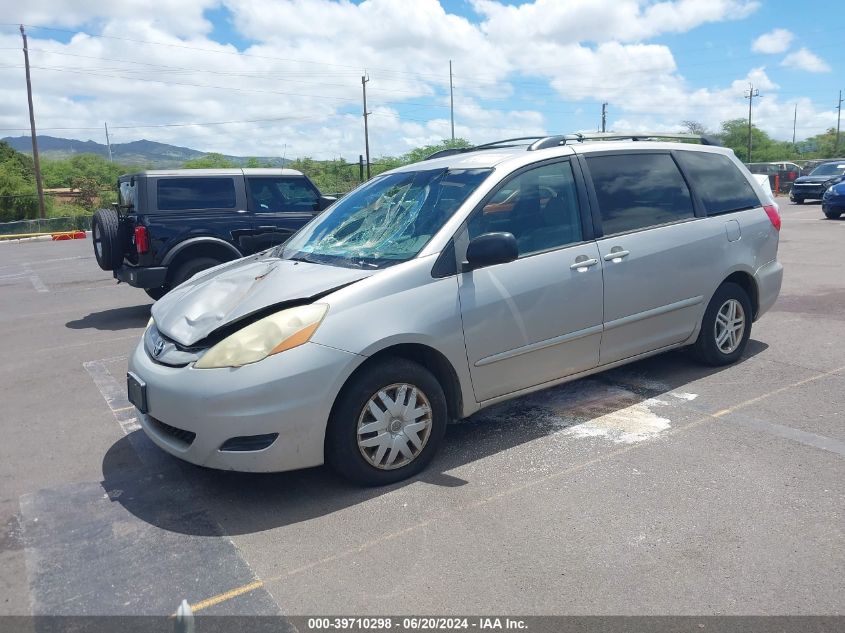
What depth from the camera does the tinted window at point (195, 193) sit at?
29.1 feet

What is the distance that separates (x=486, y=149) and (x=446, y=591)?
338 centimetres

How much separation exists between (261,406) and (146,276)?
5.64 metres

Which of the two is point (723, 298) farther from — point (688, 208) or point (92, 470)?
point (92, 470)

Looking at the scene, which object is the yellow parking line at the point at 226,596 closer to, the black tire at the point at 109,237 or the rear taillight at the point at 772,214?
the rear taillight at the point at 772,214

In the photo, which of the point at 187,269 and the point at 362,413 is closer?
the point at 362,413

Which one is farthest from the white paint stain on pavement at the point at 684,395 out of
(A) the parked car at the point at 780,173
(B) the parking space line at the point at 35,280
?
(A) the parked car at the point at 780,173

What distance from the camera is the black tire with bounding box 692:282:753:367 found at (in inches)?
217

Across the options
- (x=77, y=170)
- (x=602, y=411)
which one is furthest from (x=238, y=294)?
(x=77, y=170)

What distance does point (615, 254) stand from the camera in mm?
4738

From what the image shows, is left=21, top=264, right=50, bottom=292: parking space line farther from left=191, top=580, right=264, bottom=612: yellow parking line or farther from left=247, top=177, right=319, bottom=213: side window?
left=191, top=580, right=264, bottom=612: yellow parking line

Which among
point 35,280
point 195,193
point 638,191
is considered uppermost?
point 195,193

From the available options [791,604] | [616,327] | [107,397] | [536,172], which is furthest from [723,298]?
[107,397]

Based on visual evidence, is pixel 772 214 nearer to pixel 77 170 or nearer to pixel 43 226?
pixel 43 226

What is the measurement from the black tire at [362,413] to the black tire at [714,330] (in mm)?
2617
